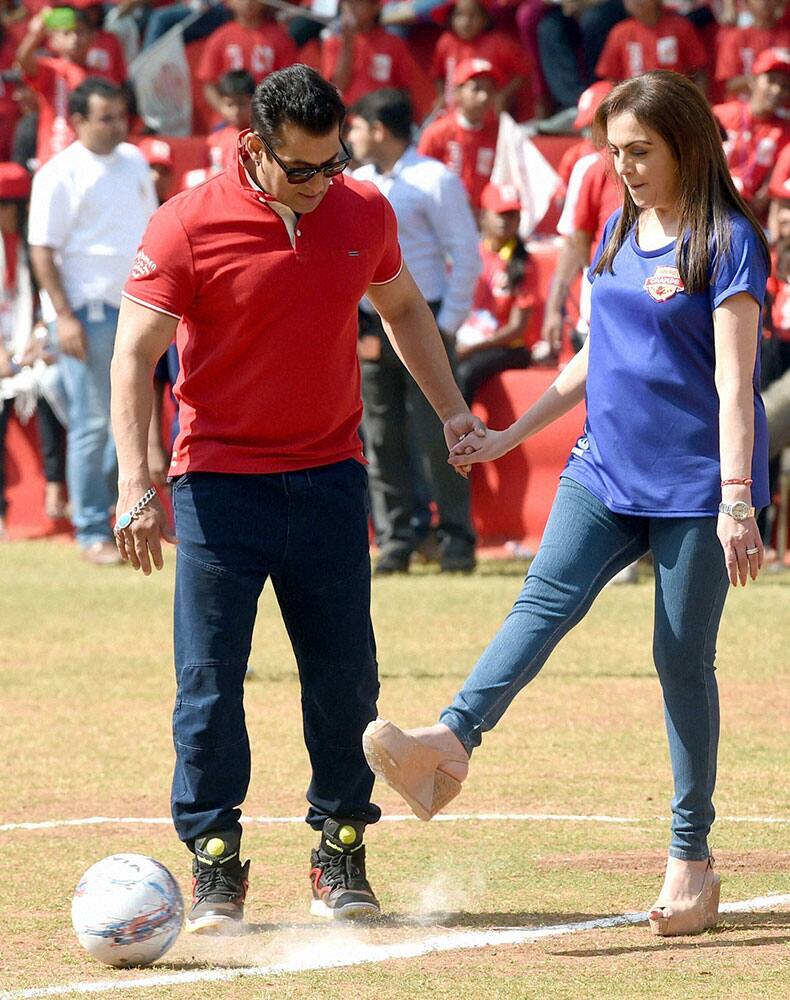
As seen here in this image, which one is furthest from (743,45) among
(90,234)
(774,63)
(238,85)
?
(90,234)

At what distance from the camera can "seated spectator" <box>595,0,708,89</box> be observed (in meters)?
15.2

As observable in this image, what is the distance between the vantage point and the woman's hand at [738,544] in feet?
15.8

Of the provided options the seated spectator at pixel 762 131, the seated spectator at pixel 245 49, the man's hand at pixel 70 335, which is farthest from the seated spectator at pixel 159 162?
the seated spectator at pixel 762 131

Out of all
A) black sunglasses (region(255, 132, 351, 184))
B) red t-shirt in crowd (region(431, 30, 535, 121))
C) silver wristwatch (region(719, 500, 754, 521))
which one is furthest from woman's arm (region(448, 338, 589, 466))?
red t-shirt in crowd (region(431, 30, 535, 121))

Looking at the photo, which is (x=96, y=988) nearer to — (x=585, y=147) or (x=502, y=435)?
(x=502, y=435)

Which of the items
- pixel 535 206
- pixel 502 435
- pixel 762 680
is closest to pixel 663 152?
pixel 502 435

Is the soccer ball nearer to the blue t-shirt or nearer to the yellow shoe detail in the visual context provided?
the yellow shoe detail

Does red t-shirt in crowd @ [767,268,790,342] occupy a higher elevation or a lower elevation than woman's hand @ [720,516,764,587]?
lower

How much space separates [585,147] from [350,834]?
7651mm

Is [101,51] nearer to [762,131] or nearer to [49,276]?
[49,276]

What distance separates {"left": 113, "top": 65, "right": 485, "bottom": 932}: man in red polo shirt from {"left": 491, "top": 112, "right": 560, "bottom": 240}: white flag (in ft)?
31.4

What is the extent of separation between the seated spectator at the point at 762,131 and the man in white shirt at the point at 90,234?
4.00m

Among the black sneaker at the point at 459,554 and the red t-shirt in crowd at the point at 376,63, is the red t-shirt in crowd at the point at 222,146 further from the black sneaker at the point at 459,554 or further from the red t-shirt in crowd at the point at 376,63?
the black sneaker at the point at 459,554

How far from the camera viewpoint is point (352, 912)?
520cm
